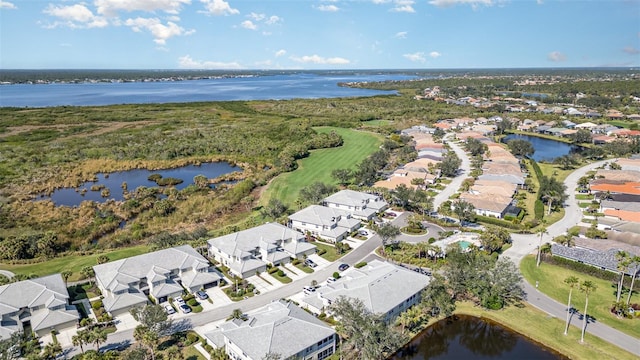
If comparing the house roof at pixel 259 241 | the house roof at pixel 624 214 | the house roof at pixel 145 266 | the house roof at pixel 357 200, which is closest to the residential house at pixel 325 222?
the house roof at pixel 357 200

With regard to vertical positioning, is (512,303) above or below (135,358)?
below

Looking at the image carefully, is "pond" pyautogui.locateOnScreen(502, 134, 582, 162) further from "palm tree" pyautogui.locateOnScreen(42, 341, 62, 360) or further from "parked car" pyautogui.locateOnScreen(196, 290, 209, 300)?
"palm tree" pyautogui.locateOnScreen(42, 341, 62, 360)

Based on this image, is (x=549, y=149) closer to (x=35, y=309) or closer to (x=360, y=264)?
(x=360, y=264)

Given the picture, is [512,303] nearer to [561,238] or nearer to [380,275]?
[380,275]

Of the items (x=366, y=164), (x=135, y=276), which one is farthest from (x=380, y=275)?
(x=366, y=164)

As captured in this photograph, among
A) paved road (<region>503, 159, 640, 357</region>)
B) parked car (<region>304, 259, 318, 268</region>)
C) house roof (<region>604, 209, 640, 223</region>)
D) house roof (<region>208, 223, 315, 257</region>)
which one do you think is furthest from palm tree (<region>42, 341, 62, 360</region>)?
house roof (<region>604, 209, 640, 223</region>)

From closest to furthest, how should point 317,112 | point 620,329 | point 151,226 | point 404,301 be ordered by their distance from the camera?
point 620,329 < point 404,301 < point 151,226 < point 317,112

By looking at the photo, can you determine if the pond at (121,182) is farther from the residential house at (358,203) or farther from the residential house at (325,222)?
the residential house at (358,203)
